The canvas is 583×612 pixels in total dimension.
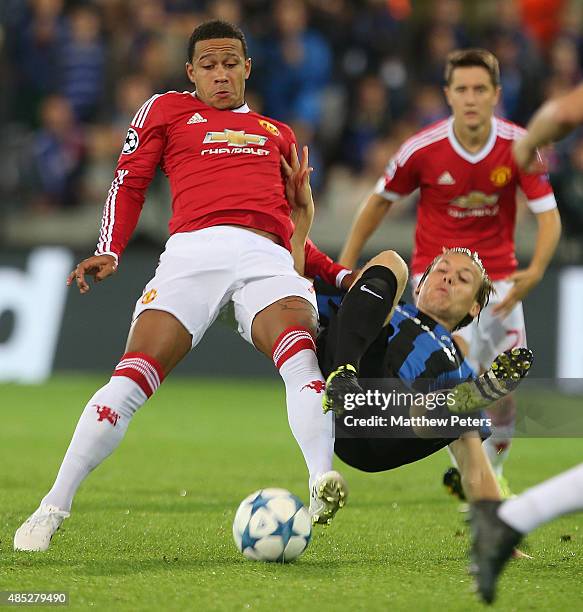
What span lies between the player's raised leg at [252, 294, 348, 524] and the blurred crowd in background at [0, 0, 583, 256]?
7497mm

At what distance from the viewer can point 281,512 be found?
449 centimetres

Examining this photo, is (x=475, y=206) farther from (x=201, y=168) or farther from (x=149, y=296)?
(x=149, y=296)

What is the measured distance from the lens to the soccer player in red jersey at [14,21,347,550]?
4609mm

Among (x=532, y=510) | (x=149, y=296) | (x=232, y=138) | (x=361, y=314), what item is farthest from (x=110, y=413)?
(x=532, y=510)

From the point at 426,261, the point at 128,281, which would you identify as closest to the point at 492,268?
the point at 426,261

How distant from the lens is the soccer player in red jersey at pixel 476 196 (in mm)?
6551

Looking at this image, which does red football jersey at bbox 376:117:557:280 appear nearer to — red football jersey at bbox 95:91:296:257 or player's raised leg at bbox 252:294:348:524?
red football jersey at bbox 95:91:296:257

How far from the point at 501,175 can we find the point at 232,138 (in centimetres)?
190

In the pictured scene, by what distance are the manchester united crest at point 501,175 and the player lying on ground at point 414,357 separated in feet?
4.72

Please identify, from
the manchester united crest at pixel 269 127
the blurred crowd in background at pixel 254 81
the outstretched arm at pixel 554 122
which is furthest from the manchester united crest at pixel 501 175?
the blurred crowd in background at pixel 254 81

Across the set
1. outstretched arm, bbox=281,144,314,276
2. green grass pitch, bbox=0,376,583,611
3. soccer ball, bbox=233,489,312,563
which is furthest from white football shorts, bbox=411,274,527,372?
soccer ball, bbox=233,489,312,563

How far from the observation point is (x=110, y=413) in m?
4.61

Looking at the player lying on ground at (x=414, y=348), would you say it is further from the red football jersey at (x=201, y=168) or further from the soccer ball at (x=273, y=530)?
the red football jersey at (x=201, y=168)

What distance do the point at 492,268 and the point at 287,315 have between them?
2.18 metres
